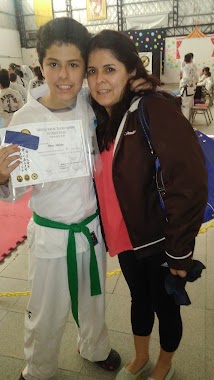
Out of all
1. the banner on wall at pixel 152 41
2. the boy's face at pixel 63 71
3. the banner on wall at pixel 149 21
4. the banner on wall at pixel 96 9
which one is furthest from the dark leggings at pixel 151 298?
the banner on wall at pixel 149 21

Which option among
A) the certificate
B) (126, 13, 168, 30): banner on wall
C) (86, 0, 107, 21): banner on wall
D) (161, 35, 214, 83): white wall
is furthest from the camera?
(126, 13, 168, 30): banner on wall

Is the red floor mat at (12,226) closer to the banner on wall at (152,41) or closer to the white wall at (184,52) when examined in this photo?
the banner on wall at (152,41)

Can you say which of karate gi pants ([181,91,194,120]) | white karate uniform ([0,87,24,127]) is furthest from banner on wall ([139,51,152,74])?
white karate uniform ([0,87,24,127])

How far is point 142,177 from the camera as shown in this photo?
1.13 m

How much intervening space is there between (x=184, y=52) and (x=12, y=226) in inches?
518

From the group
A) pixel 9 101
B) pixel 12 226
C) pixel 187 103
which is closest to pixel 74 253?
pixel 12 226

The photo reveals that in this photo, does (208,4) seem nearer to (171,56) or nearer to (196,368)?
(171,56)

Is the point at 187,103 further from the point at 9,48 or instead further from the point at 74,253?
the point at 9,48

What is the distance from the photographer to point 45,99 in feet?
4.01

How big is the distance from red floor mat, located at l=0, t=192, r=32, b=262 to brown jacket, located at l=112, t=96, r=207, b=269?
1.68 metres

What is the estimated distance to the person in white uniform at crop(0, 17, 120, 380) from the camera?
3.73 ft

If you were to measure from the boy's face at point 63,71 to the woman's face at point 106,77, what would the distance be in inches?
1.9

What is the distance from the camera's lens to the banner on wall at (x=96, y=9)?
12.5 meters

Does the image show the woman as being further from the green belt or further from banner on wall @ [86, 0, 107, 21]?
banner on wall @ [86, 0, 107, 21]
